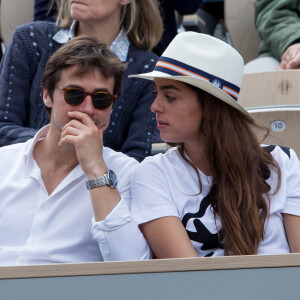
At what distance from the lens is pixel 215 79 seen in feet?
6.39

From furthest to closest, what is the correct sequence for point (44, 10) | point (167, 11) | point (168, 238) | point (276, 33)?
point (167, 11) → point (44, 10) → point (276, 33) → point (168, 238)

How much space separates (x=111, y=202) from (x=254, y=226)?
14.9 inches

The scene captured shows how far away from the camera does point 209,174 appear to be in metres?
1.94

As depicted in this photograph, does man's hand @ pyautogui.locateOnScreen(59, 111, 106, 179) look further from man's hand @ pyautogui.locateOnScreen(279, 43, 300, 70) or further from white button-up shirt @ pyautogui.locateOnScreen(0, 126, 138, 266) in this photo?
man's hand @ pyautogui.locateOnScreen(279, 43, 300, 70)

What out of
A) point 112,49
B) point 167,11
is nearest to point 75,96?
point 112,49

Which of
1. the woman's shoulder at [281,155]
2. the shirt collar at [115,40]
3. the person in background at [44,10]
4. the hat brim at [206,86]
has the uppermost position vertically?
the person in background at [44,10]

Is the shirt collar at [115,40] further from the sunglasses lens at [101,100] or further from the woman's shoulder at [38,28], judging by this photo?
the sunglasses lens at [101,100]

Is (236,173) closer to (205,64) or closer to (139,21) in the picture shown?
(205,64)

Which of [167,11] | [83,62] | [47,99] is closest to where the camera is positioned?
[83,62]

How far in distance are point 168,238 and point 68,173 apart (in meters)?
0.40

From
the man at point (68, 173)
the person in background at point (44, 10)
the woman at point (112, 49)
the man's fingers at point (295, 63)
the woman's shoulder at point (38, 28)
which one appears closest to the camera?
the man at point (68, 173)

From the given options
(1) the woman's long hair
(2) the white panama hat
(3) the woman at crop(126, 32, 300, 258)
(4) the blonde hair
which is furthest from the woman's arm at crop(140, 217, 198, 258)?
(4) the blonde hair

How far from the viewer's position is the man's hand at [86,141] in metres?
1.85

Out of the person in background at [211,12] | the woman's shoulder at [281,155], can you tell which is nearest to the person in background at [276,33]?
the person in background at [211,12]
